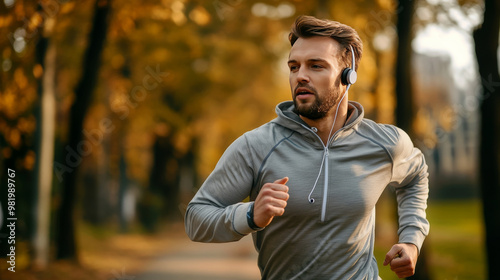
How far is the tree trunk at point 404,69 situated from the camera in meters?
9.48

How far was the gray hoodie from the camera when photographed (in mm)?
3059

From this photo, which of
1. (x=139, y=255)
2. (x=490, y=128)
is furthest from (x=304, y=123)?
(x=139, y=255)

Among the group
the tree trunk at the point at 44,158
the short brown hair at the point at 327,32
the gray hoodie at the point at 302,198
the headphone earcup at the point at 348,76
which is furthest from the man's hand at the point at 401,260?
the tree trunk at the point at 44,158

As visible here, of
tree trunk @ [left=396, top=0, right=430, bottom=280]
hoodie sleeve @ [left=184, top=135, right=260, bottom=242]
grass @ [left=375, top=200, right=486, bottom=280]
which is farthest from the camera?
grass @ [left=375, top=200, right=486, bottom=280]

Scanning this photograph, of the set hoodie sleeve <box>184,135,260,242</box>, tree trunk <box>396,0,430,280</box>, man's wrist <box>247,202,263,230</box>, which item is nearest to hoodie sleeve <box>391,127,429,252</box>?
hoodie sleeve <box>184,135,260,242</box>

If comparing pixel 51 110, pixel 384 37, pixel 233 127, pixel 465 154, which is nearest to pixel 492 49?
pixel 51 110

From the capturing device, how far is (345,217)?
3145 millimetres

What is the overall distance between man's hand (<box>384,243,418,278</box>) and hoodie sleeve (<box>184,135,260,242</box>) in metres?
0.83

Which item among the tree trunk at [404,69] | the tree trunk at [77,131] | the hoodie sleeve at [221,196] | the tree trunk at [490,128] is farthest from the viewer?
the tree trunk at [77,131]

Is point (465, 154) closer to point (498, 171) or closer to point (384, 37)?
point (384, 37)

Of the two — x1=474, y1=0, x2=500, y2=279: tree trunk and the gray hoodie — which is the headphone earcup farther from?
x1=474, y1=0, x2=500, y2=279: tree trunk

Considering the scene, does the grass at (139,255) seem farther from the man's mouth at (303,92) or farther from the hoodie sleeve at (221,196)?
the hoodie sleeve at (221,196)

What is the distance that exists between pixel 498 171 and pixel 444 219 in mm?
39972

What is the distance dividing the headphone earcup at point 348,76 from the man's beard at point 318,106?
10 centimetres
